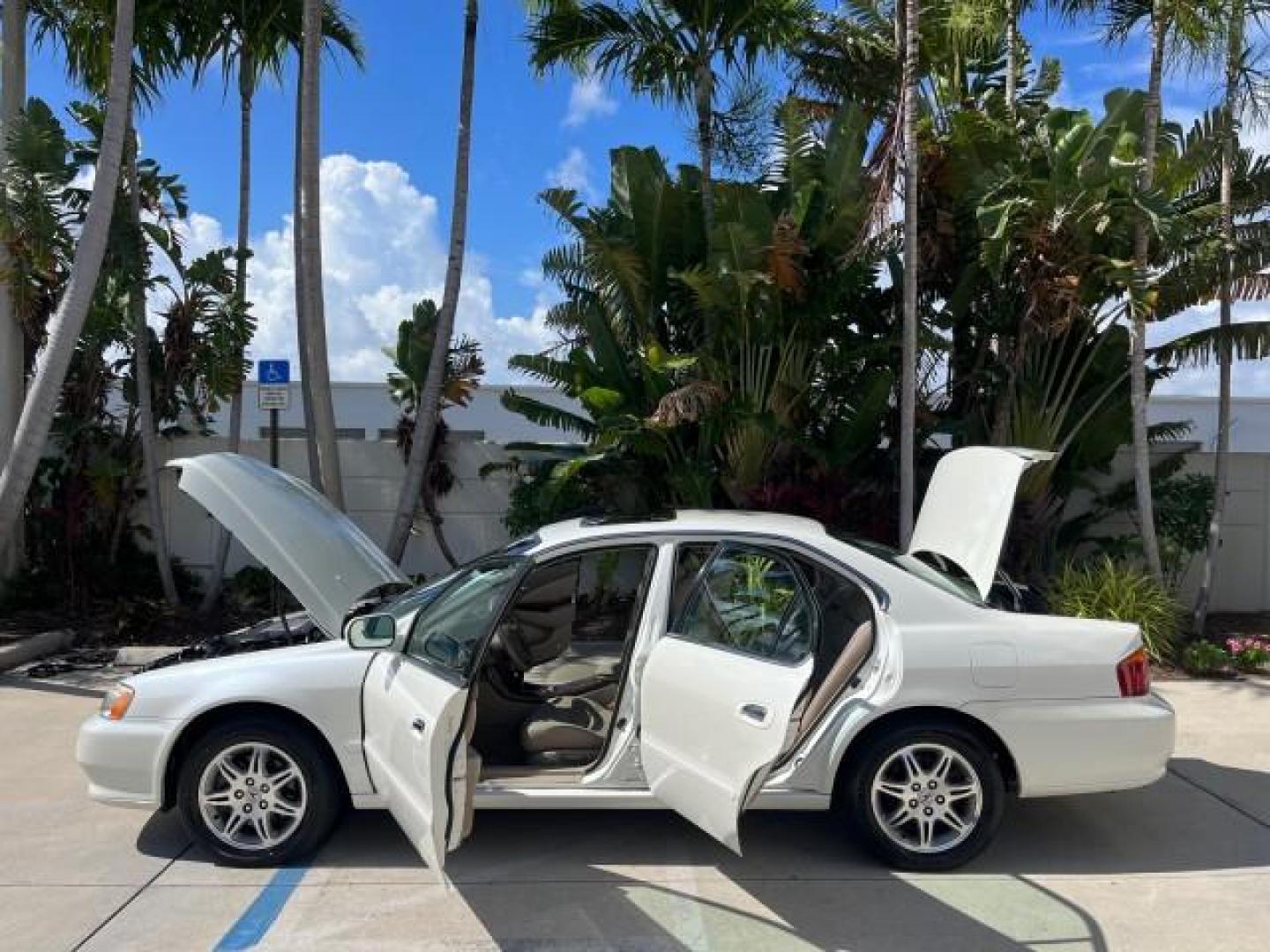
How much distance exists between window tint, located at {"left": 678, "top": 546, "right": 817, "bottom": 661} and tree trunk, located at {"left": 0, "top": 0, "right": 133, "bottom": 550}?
7301mm

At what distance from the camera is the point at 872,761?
177 inches

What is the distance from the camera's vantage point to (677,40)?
35.8ft

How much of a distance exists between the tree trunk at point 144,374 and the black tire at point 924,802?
872cm

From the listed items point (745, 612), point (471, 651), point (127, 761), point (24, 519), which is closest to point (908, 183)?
point (745, 612)

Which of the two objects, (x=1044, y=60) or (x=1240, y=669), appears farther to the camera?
(x=1044, y=60)

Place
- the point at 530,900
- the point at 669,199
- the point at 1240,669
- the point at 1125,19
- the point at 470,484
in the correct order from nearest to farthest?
the point at 530,900, the point at 1240,669, the point at 1125,19, the point at 669,199, the point at 470,484

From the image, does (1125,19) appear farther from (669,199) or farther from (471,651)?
(471,651)

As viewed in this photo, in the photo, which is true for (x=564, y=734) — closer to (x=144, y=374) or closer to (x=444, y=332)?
(x=444, y=332)

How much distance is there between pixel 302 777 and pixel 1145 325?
8382 millimetres

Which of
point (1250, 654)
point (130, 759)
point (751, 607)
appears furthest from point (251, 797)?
point (1250, 654)

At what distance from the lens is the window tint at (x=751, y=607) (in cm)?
458

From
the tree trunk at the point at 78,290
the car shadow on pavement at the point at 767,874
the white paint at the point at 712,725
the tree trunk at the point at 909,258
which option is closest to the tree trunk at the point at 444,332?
the tree trunk at the point at 78,290

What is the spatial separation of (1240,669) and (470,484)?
7890 mm

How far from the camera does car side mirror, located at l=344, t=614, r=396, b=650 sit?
462 cm
